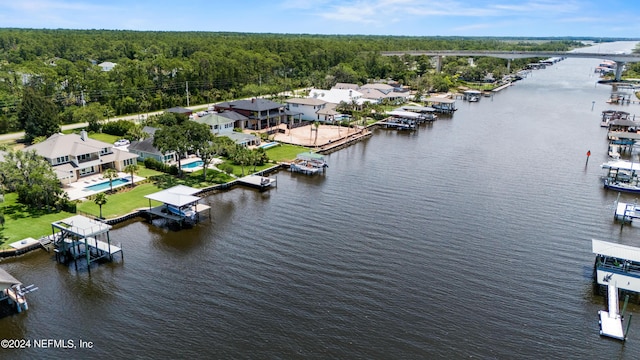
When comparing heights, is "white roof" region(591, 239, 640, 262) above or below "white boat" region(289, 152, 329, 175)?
below

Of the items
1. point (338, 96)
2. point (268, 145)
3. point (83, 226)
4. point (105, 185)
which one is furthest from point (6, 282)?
point (338, 96)

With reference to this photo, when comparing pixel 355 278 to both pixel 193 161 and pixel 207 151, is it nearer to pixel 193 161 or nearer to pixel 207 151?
pixel 207 151

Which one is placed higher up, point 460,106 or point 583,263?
point 460,106

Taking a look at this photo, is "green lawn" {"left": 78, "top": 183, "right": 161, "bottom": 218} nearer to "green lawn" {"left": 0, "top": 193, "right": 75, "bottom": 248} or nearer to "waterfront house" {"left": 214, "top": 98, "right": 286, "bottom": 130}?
"green lawn" {"left": 0, "top": 193, "right": 75, "bottom": 248}

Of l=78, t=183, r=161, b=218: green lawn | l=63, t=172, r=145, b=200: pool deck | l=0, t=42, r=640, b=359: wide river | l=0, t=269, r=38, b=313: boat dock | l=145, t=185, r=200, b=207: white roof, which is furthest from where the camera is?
l=63, t=172, r=145, b=200: pool deck

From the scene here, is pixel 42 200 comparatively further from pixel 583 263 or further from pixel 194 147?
pixel 583 263

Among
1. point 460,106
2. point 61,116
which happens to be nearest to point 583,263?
point 61,116

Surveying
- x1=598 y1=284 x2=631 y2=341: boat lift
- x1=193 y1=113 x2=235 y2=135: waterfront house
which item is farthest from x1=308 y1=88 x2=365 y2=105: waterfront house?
x1=598 y1=284 x2=631 y2=341: boat lift
